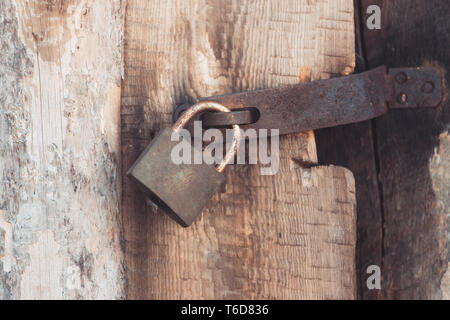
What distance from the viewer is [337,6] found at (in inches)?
29.5

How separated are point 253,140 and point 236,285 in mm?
238

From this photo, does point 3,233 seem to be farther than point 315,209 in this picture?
No

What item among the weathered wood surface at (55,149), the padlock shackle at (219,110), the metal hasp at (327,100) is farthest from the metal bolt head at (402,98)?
the weathered wood surface at (55,149)

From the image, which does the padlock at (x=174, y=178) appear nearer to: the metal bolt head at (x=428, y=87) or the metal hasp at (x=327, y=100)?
the metal hasp at (x=327, y=100)

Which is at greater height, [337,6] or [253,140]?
[337,6]

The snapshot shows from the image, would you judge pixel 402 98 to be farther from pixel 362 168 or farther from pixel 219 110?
pixel 219 110

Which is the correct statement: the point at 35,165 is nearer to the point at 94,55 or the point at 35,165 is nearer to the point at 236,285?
the point at 94,55

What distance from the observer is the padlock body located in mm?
633

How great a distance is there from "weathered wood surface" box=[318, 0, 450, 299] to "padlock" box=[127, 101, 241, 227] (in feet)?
0.81

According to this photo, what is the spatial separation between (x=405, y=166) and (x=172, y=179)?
1.26ft

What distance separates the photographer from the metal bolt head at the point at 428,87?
28.6 inches

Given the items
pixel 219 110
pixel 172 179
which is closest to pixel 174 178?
pixel 172 179

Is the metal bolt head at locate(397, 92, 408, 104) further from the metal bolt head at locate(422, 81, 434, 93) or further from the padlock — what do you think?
the padlock
